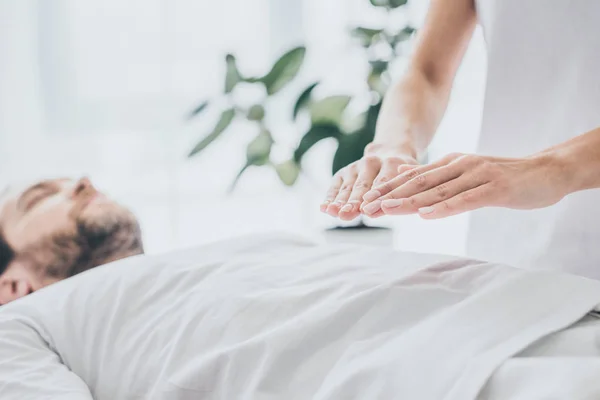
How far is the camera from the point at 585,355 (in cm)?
73

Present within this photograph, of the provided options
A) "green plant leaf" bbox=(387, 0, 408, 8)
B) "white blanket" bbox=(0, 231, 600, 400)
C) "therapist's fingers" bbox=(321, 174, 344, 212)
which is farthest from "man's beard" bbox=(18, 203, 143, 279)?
"green plant leaf" bbox=(387, 0, 408, 8)

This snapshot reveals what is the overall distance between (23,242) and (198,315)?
0.63 meters

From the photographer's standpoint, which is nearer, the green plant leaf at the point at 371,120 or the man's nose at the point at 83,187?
the man's nose at the point at 83,187

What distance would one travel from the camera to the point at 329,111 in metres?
2.10

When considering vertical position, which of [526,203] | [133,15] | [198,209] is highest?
[133,15]

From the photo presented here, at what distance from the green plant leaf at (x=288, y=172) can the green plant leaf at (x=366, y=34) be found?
15.8 inches

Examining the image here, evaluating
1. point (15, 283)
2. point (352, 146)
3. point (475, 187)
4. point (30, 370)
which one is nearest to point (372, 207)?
point (475, 187)

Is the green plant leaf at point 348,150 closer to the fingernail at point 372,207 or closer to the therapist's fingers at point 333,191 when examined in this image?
the therapist's fingers at point 333,191

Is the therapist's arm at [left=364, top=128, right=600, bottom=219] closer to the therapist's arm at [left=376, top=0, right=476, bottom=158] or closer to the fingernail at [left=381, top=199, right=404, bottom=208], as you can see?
the fingernail at [left=381, top=199, right=404, bottom=208]

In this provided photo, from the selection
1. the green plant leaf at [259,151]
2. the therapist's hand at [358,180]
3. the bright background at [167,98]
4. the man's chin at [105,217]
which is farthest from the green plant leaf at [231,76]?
the therapist's hand at [358,180]

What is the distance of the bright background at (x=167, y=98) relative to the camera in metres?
2.44

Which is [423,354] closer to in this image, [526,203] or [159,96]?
[526,203]

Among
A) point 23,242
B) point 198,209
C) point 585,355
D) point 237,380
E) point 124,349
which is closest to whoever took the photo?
point 585,355

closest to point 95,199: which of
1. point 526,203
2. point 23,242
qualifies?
point 23,242
